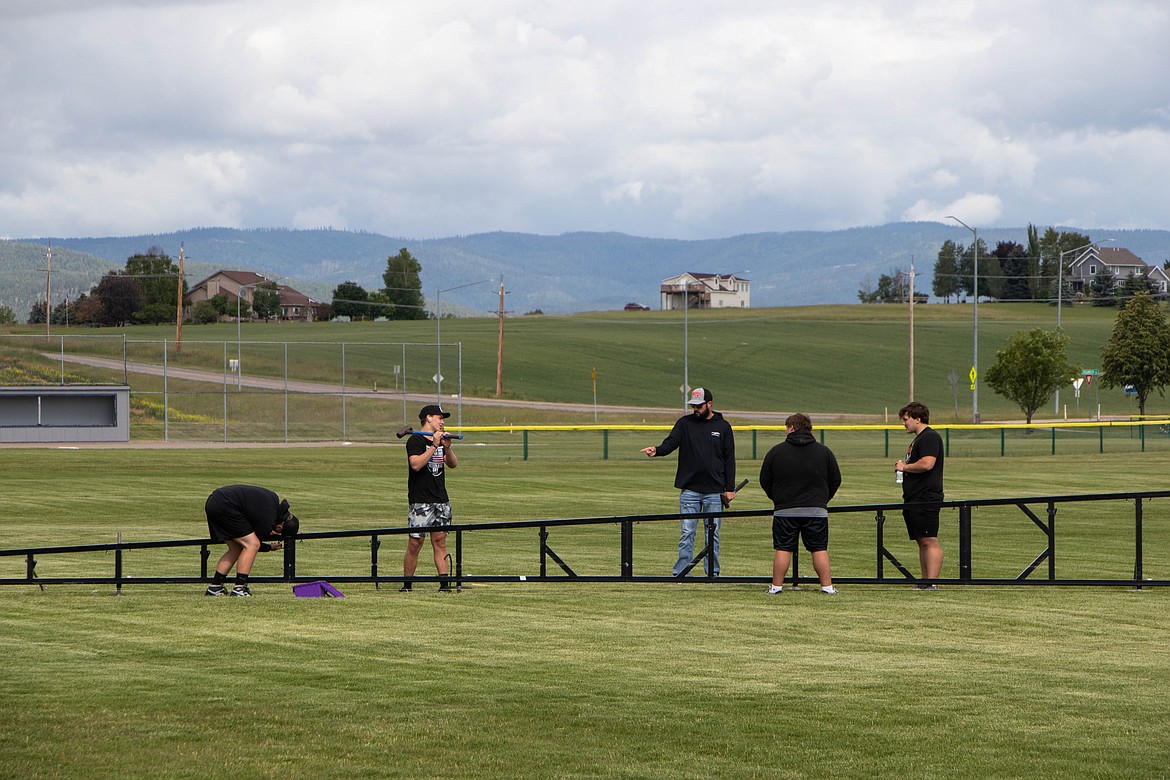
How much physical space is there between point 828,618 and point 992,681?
2.82 meters

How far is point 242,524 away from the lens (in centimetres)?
1291

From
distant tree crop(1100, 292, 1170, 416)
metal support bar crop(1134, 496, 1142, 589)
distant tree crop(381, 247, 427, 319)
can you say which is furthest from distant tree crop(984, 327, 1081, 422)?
distant tree crop(381, 247, 427, 319)

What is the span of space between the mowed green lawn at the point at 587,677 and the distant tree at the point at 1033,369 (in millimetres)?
53829

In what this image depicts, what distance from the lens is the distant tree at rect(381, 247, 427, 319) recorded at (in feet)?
572

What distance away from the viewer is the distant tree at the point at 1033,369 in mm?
69000

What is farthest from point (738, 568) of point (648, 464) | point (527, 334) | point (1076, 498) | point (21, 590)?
point (527, 334)

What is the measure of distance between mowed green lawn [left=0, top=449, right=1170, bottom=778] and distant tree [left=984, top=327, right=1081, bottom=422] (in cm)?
5383

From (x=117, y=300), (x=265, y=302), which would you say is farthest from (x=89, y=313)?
(x=265, y=302)

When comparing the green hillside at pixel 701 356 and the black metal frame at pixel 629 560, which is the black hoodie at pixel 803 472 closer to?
the black metal frame at pixel 629 560

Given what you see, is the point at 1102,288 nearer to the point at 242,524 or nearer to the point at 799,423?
the point at 799,423

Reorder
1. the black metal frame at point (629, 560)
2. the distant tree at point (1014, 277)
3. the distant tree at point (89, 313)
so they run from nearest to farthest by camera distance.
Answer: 1. the black metal frame at point (629, 560)
2. the distant tree at point (89, 313)
3. the distant tree at point (1014, 277)

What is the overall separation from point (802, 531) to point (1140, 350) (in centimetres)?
6614

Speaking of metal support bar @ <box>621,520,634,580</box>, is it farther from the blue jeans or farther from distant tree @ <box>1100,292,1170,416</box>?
distant tree @ <box>1100,292,1170,416</box>

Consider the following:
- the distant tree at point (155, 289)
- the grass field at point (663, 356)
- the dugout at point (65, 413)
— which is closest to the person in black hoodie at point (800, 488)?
the dugout at point (65, 413)
